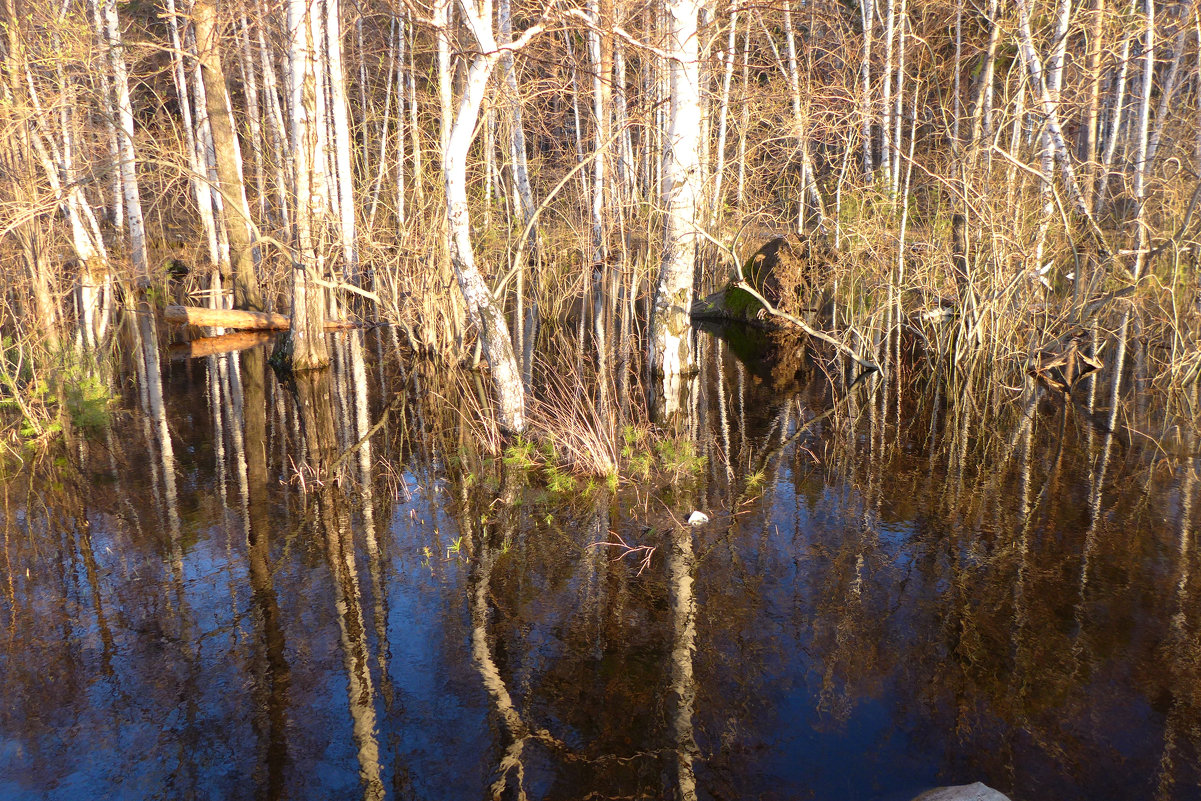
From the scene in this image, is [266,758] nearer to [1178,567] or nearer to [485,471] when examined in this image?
[485,471]

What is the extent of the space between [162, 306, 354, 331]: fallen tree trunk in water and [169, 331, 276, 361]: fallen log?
0.16m

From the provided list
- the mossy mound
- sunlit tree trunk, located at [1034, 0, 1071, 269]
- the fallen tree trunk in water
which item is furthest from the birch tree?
the fallen tree trunk in water

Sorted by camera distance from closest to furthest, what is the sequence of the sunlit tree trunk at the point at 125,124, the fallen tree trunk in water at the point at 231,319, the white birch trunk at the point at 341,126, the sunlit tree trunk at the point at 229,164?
1. the white birch trunk at the point at 341,126
2. the sunlit tree trunk at the point at 229,164
3. the fallen tree trunk in water at the point at 231,319
4. the sunlit tree trunk at the point at 125,124

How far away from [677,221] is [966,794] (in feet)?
19.9

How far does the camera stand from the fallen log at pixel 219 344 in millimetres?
13172

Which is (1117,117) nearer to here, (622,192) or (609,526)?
(622,192)

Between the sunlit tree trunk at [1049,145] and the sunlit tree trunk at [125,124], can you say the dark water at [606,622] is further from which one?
the sunlit tree trunk at [125,124]

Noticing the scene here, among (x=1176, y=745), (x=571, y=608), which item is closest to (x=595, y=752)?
(x=571, y=608)

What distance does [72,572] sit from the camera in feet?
17.0

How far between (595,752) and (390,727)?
89 centimetres

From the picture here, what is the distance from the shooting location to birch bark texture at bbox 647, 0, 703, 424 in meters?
7.47

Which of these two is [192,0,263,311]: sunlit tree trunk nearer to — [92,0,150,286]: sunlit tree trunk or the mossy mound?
[92,0,150,286]: sunlit tree trunk

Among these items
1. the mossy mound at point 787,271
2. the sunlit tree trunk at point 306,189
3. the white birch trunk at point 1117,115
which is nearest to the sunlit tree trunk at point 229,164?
the sunlit tree trunk at point 306,189

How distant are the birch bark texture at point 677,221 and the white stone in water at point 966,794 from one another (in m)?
5.59
